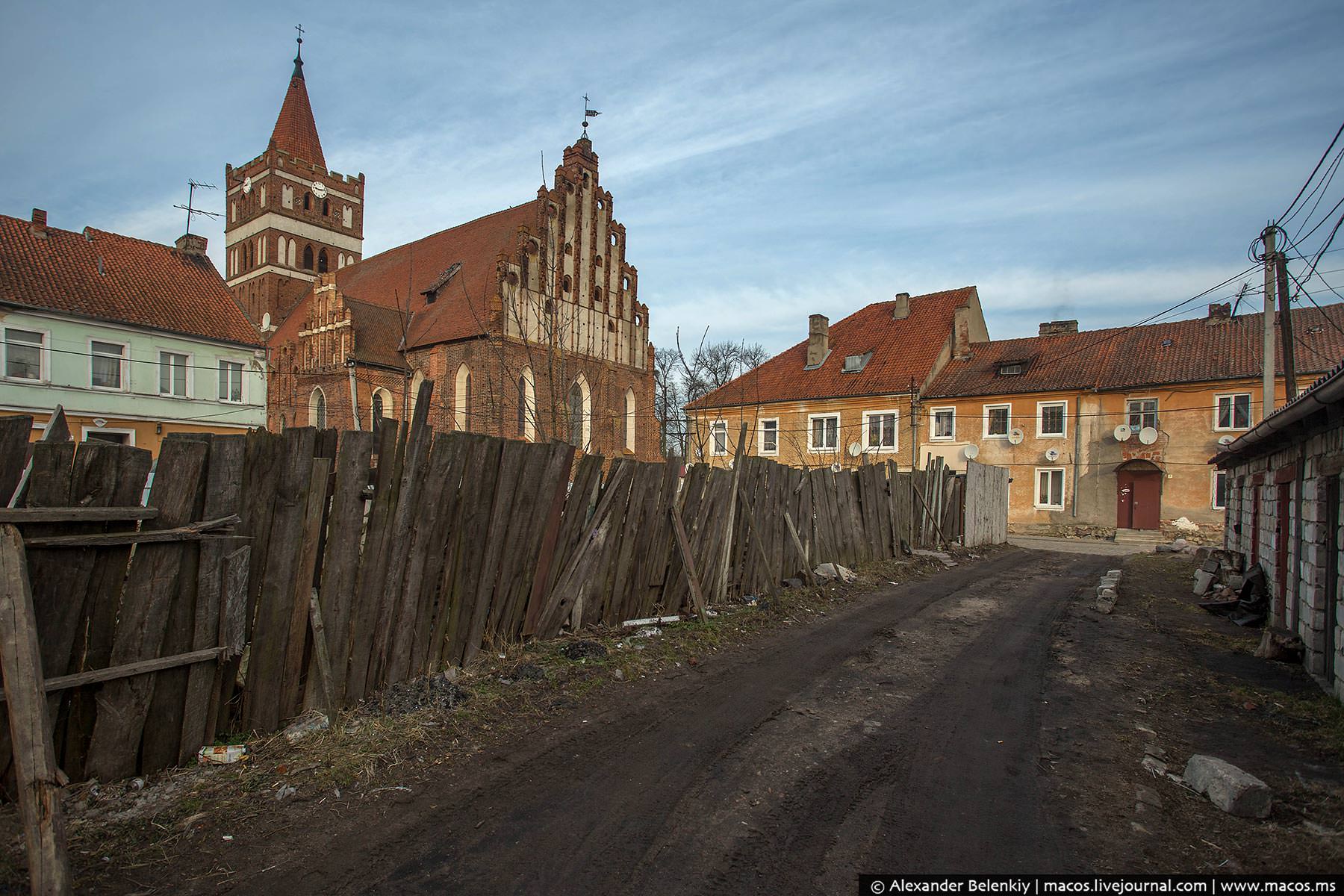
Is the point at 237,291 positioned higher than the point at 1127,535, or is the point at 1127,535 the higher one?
the point at 237,291

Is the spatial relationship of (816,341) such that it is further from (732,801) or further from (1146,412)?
(732,801)

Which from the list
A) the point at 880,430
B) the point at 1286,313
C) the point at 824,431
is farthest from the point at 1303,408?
the point at 824,431

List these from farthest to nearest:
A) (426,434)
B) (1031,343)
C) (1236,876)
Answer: (1031,343) < (426,434) < (1236,876)

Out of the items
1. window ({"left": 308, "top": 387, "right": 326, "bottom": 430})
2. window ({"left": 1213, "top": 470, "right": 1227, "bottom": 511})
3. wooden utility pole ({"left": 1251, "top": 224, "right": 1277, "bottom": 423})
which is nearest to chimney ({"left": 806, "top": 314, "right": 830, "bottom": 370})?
window ({"left": 1213, "top": 470, "right": 1227, "bottom": 511})

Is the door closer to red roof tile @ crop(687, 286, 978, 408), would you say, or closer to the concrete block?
red roof tile @ crop(687, 286, 978, 408)

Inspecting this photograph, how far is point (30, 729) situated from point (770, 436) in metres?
33.2

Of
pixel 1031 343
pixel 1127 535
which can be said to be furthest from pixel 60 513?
pixel 1031 343

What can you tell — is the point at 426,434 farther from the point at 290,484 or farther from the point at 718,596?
the point at 718,596

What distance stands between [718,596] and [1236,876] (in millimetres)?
5882

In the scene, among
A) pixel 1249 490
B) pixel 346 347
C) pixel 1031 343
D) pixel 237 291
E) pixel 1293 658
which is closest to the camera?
pixel 1293 658

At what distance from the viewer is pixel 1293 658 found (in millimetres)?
6965

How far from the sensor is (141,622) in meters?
3.63

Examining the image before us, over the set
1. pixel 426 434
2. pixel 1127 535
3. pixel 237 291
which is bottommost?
pixel 1127 535

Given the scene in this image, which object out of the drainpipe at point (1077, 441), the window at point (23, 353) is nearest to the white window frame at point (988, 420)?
the drainpipe at point (1077, 441)
